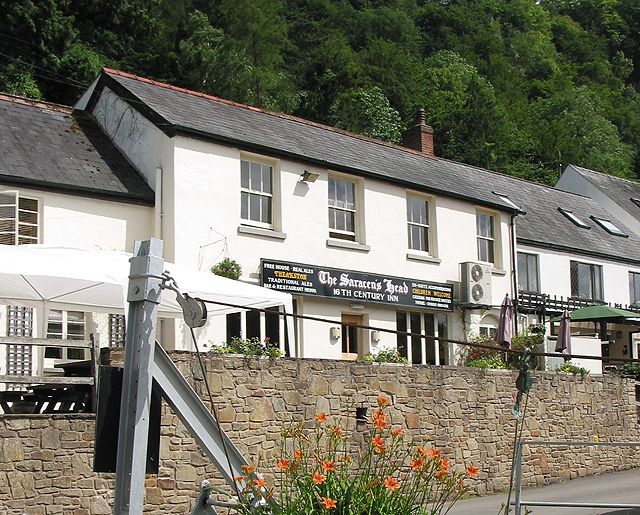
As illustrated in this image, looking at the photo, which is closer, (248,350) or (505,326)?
(248,350)

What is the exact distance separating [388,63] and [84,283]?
157ft

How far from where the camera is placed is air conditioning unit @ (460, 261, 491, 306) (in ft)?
72.9

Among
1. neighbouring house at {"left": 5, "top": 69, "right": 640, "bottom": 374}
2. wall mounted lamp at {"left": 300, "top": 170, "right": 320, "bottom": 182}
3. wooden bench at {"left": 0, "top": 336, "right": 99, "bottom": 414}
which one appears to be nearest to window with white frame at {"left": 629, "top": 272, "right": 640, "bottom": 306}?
neighbouring house at {"left": 5, "top": 69, "right": 640, "bottom": 374}

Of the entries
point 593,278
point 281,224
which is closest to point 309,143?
point 281,224

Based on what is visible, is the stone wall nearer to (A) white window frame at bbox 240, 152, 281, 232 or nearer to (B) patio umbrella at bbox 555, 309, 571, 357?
(B) patio umbrella at bbox 555, 309, 571, 357

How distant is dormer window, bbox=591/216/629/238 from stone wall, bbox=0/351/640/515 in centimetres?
1402

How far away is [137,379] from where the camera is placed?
6.24 m

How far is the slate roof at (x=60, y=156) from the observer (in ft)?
54.9

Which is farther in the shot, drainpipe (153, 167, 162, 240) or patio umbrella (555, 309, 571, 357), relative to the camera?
patio umbrella (555, 309, 571, 357)

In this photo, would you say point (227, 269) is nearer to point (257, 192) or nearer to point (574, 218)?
point (257, 192)

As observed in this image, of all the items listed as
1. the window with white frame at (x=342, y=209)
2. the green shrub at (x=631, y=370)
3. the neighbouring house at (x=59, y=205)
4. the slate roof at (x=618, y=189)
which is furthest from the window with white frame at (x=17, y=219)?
the slate roof at (x=618, y=189)

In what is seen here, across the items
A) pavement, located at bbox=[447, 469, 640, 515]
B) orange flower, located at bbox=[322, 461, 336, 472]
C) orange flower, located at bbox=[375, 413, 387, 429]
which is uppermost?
orange flower, located at bbox=[375, 413, 387, 429]

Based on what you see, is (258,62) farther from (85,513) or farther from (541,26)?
(541,26)

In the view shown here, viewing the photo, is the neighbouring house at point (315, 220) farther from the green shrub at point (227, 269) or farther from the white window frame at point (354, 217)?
the green shrub at point (227, 269)
